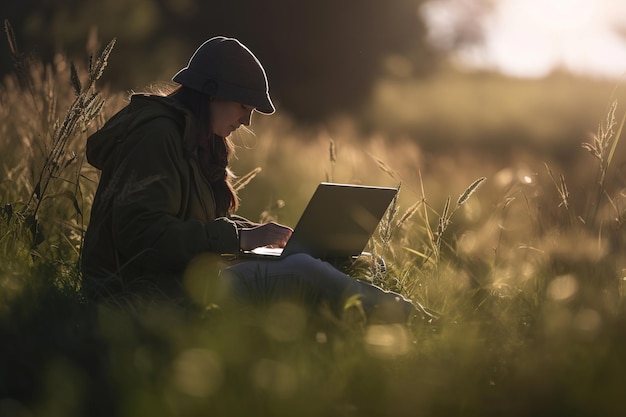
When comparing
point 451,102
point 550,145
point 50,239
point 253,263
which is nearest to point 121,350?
point 253,263

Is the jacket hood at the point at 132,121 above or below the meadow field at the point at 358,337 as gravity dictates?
above

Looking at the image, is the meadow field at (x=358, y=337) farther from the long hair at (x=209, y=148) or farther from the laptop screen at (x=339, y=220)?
the long hair at (x=209, y=148)

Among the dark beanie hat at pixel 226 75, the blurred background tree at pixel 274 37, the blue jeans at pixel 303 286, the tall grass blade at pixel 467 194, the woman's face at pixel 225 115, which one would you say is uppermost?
the dark beanie hat at pixel 226 75

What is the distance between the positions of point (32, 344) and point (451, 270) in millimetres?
1745

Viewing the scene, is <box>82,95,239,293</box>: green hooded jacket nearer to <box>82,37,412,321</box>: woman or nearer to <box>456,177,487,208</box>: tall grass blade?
<box>82,37,412,321</box>: woman

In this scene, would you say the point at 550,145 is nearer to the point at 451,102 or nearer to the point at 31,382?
the point at 451,102

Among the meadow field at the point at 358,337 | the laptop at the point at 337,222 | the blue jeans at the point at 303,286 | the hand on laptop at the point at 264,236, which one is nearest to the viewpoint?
the meadow field at the point at 358,337

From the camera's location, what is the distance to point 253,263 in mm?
3451

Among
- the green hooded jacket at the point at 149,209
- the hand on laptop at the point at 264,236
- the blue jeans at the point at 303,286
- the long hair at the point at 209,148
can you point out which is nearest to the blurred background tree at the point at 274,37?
the long hair at the point at 209,148

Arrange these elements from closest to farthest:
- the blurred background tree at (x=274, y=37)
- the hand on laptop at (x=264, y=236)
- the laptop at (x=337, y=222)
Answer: the laptop at (x=337, y=222) → the hand on laptop at (x=264, y=236) → the blurred background tree at (x=274, y=37)

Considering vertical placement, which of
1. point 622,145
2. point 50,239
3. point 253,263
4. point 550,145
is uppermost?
point 253,263

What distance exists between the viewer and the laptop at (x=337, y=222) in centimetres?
349

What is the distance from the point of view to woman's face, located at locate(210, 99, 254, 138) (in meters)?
3.73

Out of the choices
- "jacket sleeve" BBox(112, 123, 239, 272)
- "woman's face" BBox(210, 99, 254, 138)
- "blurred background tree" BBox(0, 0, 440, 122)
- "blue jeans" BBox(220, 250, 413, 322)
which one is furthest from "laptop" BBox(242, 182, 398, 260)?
"blurred background tree" BBox(0, 0, 440, 122)
